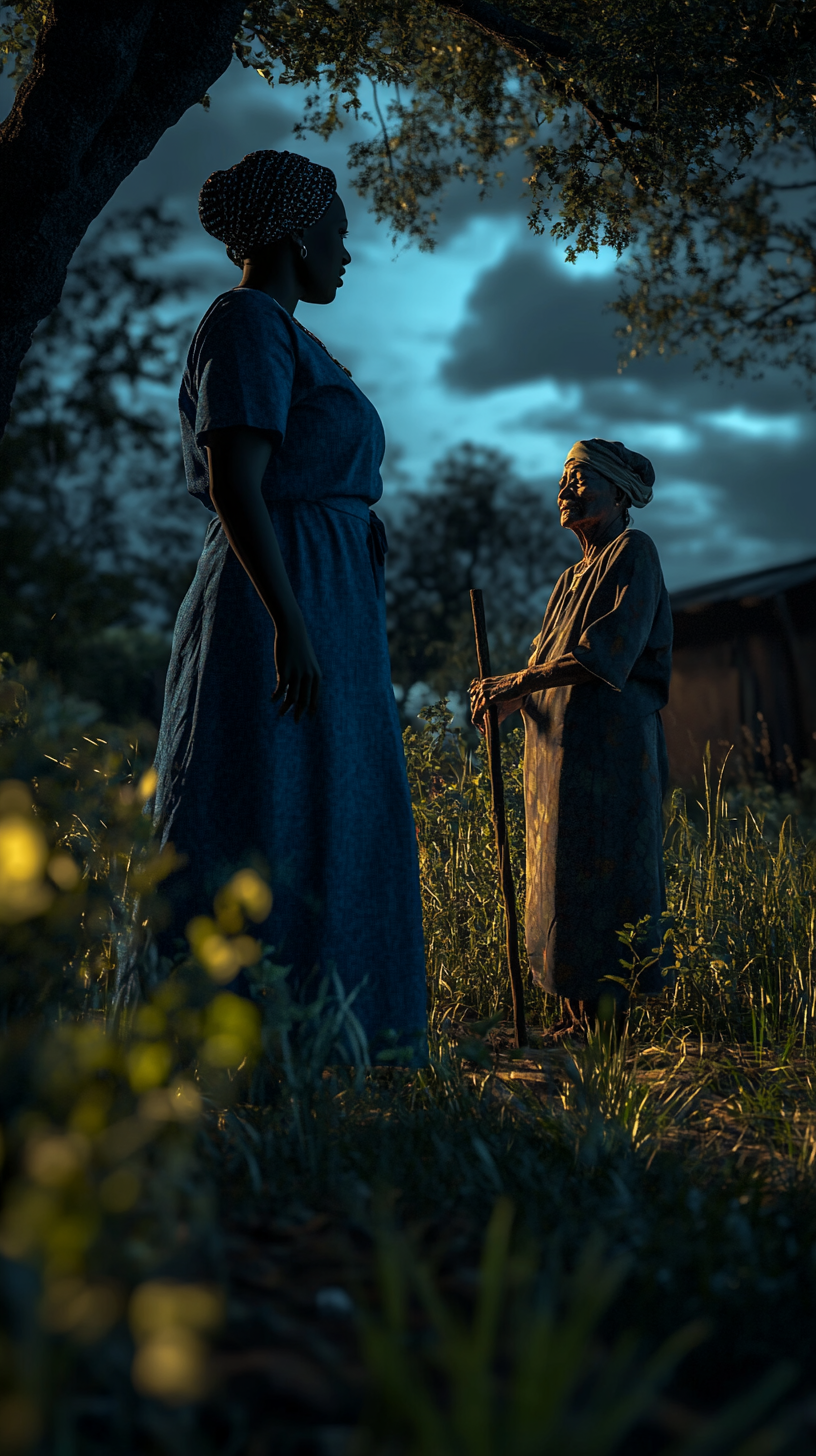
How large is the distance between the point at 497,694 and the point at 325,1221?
87.8 inches

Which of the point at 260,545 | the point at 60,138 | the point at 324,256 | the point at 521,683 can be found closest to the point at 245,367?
the point at 260,545

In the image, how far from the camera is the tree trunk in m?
3.88

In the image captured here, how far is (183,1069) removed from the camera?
6.98ft

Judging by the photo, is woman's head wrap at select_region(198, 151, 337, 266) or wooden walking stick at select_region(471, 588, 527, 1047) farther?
wooden walking stick at select_region(471, 588, 527, 1047)

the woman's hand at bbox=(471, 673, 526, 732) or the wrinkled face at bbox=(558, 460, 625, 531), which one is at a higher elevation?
the wrinkled face at bbox=(558, 460, 625, 531)

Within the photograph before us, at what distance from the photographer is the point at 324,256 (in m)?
2.86

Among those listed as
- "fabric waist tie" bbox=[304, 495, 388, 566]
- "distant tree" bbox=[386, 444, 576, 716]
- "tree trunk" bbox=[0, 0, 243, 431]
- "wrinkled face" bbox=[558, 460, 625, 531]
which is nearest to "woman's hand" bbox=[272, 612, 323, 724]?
"fabric waist tie" bbox=[304, 495, 388, 566]

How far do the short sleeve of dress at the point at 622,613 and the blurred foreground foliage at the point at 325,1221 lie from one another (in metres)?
1.23

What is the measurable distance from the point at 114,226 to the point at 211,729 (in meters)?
21.3

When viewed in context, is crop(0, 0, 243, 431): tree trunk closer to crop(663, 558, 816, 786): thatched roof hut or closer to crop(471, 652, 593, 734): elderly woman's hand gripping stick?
crop(471, 652, 593, 734): elderly woman's hand gripping stick

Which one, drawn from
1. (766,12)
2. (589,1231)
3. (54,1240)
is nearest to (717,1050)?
(589,1231)

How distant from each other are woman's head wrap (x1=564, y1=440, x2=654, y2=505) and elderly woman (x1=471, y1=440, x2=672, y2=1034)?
0.04 ft

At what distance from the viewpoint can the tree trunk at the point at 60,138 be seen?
3877 mm

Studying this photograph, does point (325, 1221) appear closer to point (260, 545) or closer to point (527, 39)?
point (260, 545)
